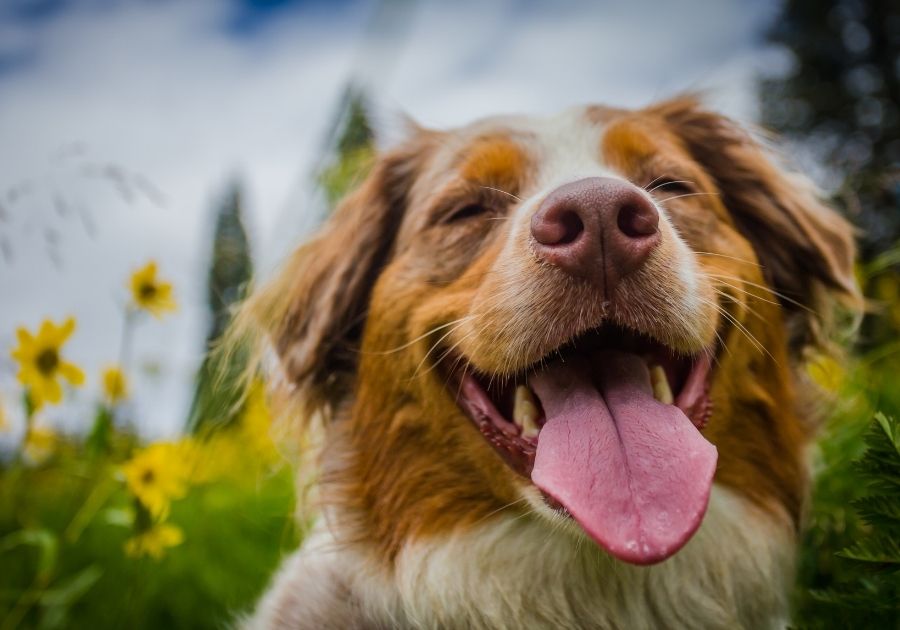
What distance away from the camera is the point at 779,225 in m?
2.88

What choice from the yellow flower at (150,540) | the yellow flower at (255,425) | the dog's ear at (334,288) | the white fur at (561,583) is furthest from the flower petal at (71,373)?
the yellow flower at (255,425)

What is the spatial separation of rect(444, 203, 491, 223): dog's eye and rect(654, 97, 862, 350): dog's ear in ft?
2.85

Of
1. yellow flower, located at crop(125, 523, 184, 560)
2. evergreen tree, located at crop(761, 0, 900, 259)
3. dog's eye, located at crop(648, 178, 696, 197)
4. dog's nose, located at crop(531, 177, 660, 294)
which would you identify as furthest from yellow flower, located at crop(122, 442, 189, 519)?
evergreen tree, located at crop(761, 0, 900, 259)

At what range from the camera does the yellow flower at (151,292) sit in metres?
2.58

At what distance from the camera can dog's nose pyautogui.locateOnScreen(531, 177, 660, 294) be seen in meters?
1.91

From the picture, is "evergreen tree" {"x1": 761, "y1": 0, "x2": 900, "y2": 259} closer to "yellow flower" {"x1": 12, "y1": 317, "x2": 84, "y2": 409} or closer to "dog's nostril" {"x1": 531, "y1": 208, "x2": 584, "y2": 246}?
"dog's nostril" {"x1": 531, "y1": 208, "x2": 584, "y2": 246}

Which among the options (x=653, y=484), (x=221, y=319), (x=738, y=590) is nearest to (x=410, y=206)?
(x=221, y=319)

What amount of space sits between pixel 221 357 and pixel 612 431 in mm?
1555

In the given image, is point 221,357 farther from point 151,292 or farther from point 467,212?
point 467,212

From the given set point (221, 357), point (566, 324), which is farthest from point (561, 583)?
point (221, 357)

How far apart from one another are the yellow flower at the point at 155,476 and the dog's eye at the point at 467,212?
3.90ft

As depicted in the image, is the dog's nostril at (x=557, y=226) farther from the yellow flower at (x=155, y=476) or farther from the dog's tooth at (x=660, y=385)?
the yellow flower at (x=155, y=476)

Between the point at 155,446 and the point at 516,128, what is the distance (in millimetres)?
1630

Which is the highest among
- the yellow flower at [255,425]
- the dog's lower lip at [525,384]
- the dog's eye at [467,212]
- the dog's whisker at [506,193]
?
the dog's whisker at [506,193]
